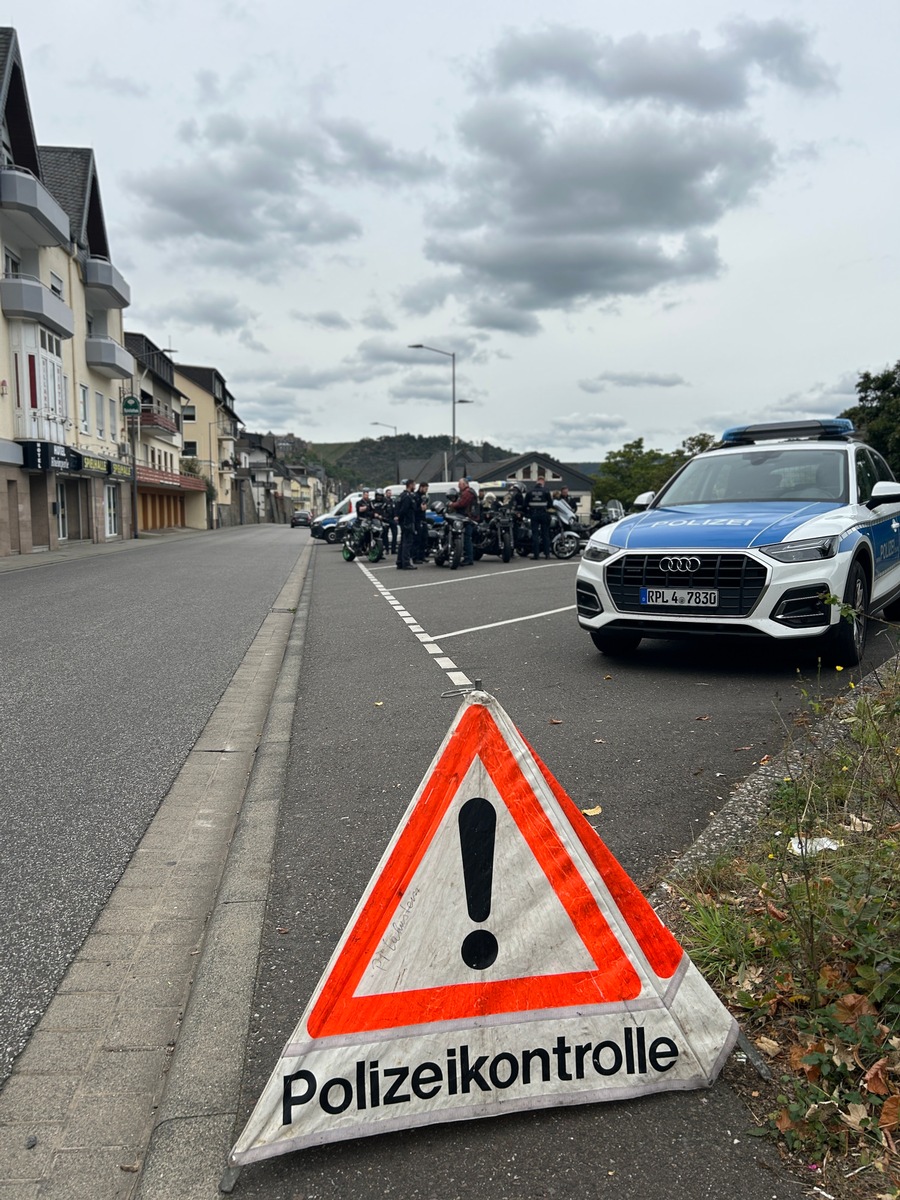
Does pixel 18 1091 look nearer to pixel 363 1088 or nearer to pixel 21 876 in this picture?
pixel 363 1088

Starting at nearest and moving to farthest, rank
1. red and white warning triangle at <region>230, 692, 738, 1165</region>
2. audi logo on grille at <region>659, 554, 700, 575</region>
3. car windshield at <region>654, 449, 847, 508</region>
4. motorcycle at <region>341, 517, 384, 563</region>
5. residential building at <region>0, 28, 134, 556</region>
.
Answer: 1. red and white warning triangle at <region>230, 692, 738, 1165</region>
2. audi logo on grille at <region>659, 554, 700, 575</region>
3. car windshield at <region>654, 449, 847, 508</region>
4. motorcycle at <region>341, 517, 384, 563</region>
5. residential building at <region>0, 28, 134, 556</region>

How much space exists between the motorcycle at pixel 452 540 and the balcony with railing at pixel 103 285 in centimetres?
2780

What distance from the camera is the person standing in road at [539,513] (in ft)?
78.8

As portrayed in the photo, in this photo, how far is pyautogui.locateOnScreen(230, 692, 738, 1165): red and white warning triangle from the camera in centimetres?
223

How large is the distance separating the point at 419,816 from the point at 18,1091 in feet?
3.90

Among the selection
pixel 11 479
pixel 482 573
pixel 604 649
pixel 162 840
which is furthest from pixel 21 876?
pixel 11 479

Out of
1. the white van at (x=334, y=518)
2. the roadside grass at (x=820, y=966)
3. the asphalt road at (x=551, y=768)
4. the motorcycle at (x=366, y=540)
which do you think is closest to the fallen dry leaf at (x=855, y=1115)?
the roadside grass at (x=820, y=966)

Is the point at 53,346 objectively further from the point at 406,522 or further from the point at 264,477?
the point at 264,477

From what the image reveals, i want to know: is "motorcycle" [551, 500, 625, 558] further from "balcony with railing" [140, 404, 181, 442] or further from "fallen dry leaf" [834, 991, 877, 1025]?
A: "balcony with railing" [140, 404, 181, 442]

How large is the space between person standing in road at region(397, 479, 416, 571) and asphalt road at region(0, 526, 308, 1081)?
6794 millimetres

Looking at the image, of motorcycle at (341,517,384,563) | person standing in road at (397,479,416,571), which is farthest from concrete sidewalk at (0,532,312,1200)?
motorcycle at (341,517,384,563)

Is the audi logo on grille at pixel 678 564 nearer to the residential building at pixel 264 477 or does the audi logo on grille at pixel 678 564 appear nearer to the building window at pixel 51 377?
the building window at pixel 51 377

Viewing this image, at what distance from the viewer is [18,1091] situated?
96.4 inches

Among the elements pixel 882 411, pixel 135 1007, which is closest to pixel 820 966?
pixel 135 1007
